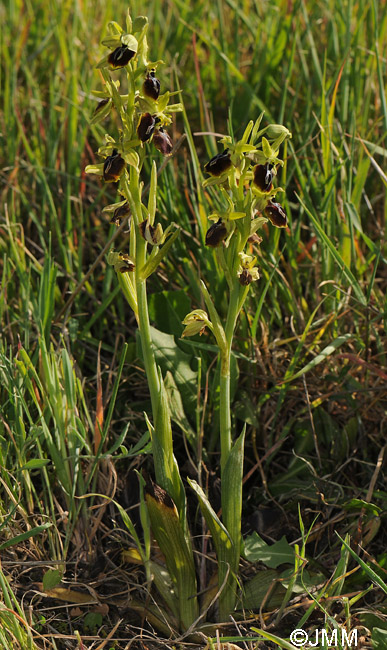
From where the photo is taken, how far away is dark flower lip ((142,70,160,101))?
1332 mm

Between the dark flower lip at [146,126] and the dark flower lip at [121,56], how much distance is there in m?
0.10

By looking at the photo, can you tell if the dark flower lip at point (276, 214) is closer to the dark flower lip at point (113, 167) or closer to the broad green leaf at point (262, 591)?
the dark flower lip at point (113, 167)

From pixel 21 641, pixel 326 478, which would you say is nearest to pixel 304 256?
pixel 326 478

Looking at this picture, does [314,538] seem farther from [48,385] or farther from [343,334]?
[48,385]

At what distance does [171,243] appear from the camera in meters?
1.45

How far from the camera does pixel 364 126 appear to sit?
2.39 metres

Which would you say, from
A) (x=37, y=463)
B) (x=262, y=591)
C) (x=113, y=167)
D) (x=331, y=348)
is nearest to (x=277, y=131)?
(x=113, y=167)

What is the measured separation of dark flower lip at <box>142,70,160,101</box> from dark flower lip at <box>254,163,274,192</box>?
24cm

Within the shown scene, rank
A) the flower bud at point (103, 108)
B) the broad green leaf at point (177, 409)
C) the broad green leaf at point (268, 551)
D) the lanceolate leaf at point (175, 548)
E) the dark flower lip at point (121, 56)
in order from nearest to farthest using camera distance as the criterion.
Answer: the dark flower lip at point (121, 56) < the flower bud at point (103, 108) < the lanceolate leaf at point (175, 548) < the broad green leaf at point (268, 551) < the broad green leaf at point (177, 409)

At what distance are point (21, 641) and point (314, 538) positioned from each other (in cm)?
76

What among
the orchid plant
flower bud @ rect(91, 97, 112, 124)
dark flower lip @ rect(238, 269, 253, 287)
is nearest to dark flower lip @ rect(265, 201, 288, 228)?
the orchid plant

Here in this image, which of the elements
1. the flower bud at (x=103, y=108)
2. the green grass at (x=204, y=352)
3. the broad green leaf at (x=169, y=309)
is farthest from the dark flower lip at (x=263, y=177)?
the broad green leaf at (x=169, y=309)

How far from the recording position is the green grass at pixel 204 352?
165 cm

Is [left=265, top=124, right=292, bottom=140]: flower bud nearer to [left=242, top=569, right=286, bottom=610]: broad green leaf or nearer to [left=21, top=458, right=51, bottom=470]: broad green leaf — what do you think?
[left=21, top=458, right=51, bottom=470]: broad green leaf
